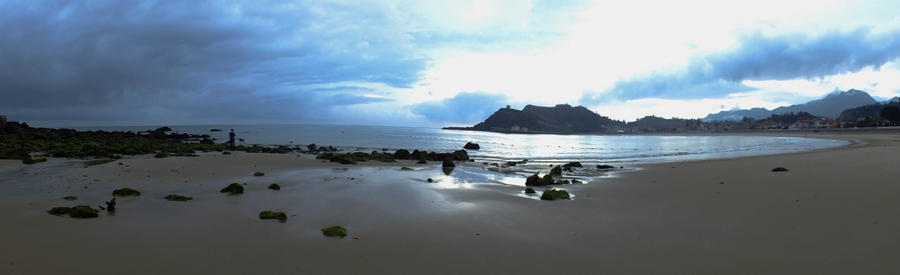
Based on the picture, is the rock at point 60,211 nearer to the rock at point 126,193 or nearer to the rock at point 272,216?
the rock at point 126,193

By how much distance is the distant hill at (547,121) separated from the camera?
178938 millimetres

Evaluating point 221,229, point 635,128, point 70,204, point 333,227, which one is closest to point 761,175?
point 333,227

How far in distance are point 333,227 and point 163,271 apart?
2005 mm

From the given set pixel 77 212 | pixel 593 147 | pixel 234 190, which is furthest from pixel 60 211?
pixel 593 147

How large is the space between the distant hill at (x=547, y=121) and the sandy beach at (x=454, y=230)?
169 metres

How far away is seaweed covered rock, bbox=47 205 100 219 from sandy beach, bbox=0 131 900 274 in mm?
153

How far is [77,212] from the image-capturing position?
241 inches

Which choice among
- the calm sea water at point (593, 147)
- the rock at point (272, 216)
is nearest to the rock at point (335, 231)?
the rock at point (272, 216)

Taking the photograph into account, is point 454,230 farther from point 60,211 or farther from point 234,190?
point 60,211

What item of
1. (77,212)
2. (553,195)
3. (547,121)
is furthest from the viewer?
(547,121)

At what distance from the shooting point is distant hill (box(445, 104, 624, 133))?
179 m

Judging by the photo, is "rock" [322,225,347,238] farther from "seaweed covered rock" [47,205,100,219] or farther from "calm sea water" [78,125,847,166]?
"calm sea water" [78,125,847,166]

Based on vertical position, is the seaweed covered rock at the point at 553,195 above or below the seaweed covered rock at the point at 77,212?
below

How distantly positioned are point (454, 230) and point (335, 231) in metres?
1.64
